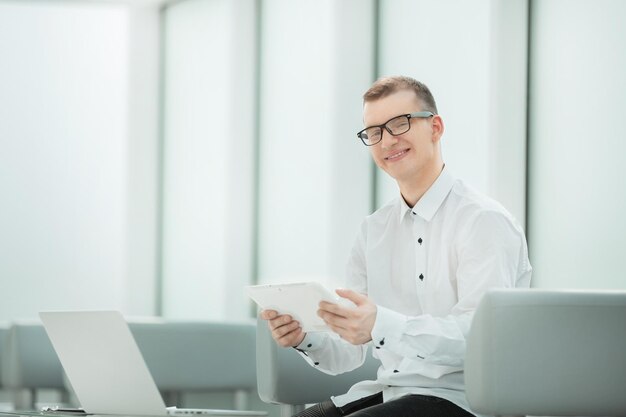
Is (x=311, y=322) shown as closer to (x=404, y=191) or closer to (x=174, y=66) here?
(x=404, y=191)

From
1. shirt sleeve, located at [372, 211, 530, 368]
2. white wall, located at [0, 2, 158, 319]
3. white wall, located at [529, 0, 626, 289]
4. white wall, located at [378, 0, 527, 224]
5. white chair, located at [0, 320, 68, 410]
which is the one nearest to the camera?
shirt sleeve, located at [372, 211, 530, 368]

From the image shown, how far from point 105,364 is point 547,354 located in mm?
937

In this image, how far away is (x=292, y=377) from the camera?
293 cm

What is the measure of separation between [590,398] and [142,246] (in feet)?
17.0

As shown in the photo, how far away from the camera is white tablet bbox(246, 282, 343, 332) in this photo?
2107 mm

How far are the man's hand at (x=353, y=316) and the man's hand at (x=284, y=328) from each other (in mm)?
275

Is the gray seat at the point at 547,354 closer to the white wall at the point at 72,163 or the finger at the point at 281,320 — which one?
the finger at the point at 281,320

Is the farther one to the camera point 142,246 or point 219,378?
point 142,246

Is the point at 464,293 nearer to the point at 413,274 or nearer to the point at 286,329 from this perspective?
the point at 413,274

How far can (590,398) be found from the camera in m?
2.08

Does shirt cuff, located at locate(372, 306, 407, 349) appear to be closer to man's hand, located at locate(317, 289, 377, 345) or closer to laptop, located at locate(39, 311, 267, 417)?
man's hand, located at locate(317, 289, 377, 345)

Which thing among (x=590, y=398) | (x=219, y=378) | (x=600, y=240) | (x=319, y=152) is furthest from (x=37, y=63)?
(x=590, y=398)

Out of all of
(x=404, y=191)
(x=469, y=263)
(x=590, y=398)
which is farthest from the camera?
(x=404, y=191)

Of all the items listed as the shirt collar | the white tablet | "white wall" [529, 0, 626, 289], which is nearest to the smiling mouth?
the shirt collar
